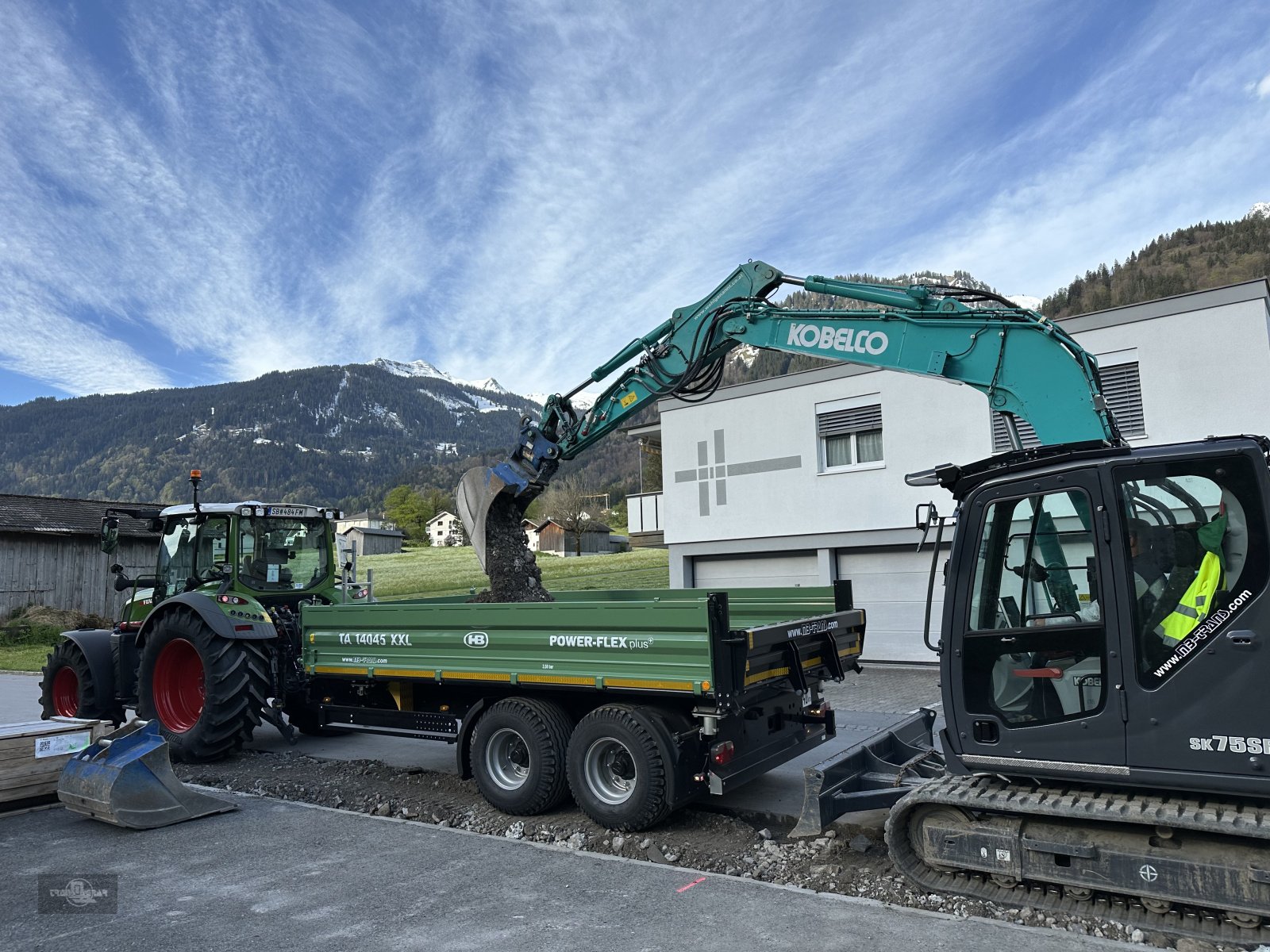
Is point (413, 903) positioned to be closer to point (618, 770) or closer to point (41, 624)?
point (618, 770)

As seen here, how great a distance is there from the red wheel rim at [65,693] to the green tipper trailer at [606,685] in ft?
13.0

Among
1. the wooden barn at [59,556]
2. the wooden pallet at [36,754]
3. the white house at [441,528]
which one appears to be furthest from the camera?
A: the white house at [441,528]

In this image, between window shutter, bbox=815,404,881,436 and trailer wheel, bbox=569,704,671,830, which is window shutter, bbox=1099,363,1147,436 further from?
trailer wheel, bbox=569,704,671,830

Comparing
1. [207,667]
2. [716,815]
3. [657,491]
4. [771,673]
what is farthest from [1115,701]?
[657,491]

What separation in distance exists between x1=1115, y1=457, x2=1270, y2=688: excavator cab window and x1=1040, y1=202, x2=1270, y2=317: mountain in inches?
2600

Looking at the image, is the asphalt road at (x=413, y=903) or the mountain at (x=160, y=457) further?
the mountain at (x=160, y=457)

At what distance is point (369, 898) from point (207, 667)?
418cm

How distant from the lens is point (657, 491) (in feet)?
64.5

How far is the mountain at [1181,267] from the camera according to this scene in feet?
218

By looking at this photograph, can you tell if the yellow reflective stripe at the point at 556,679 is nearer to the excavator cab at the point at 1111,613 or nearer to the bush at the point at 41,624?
the excavator cab at the point at 1111,613

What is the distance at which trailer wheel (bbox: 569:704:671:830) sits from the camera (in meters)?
5.87

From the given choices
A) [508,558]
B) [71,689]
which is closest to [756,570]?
[508,558]

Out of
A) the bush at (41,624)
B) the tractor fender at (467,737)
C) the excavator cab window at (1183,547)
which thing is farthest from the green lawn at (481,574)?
the excavator cab window at (1183,547)

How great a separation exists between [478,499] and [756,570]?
30.3 feet
